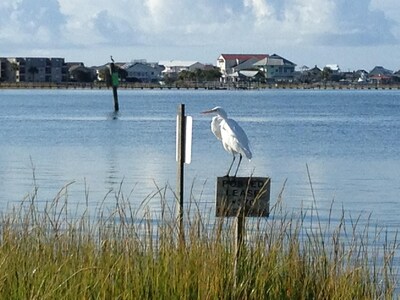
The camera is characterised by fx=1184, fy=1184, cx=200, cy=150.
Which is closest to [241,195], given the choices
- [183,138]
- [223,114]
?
[183,138]

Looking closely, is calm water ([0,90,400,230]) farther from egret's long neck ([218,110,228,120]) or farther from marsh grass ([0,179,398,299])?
marsh grass ([0,179,398,299])

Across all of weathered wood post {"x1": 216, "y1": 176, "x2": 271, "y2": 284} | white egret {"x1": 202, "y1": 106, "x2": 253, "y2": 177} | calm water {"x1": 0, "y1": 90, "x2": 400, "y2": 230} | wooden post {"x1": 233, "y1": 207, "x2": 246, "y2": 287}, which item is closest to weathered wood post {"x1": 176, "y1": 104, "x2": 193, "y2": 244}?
white egret {"x1": 202, "y1": 106, "x2": 253, "y2": 177}

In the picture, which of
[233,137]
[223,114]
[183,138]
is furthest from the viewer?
[223,114]

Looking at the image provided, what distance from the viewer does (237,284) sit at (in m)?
10.1

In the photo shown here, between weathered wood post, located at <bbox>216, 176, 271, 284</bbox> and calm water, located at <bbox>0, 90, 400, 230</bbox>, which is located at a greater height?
weathered wood post, located at <bbox>216, 176, 271, 284</bbox>

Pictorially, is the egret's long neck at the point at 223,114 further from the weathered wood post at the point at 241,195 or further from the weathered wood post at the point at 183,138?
the weathered wood post at the point at 241,195

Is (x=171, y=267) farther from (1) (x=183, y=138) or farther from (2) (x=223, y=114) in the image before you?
(2) (x=223, y=114)

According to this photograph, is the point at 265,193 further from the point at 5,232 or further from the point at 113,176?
the point at 113,176

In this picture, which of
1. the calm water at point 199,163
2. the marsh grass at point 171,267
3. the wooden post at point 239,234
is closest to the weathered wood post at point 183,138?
the calm water at point 199,163

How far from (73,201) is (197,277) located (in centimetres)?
1282

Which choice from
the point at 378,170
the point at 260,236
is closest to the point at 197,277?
the point at 260,236

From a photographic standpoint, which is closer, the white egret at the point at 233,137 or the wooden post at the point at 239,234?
the wooden post at the point at 239,234

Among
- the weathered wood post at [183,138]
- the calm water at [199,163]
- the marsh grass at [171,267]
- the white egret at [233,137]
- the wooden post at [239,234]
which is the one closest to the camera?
the marsh grass at [171,267]

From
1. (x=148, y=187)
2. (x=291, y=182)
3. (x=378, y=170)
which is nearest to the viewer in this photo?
(x=148, y=187)
